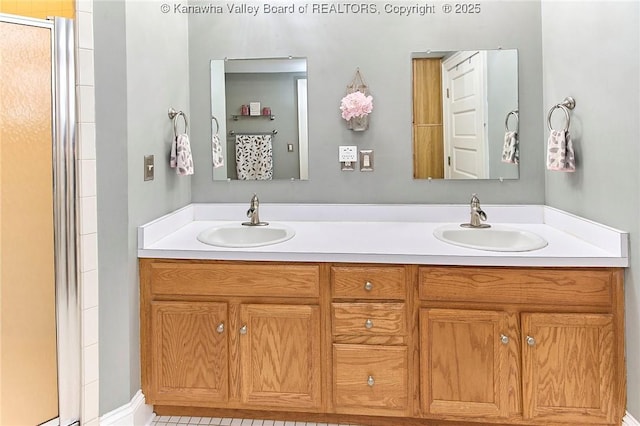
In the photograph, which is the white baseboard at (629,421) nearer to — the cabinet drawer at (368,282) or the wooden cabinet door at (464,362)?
the wooden cabinet door at (464,362)

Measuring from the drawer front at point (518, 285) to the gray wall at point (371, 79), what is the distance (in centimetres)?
75

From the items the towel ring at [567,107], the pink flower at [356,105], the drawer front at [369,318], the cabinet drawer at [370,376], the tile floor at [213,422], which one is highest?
the pink flower at [356,105]

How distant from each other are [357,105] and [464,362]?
1385 millimetres

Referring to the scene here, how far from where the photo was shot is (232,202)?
2.61 m

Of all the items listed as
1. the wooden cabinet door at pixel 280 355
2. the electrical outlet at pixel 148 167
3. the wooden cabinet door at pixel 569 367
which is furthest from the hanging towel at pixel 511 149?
the electrical outlet at pixel 148 167

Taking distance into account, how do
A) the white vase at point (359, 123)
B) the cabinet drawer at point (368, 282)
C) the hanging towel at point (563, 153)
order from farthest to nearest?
the white vase at point (359, 123) < the hanging towel at point (563, 153) < the cabinet drawer at point (368, 282)

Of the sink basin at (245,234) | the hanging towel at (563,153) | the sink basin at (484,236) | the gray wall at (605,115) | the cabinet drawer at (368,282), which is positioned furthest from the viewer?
the sink basin at (245,234)

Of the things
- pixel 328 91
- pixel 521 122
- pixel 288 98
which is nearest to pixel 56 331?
pixel 288 98

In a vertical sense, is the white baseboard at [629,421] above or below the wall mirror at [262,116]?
below

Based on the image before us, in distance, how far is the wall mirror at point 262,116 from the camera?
8.25 feet

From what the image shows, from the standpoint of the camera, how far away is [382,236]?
2.16 m

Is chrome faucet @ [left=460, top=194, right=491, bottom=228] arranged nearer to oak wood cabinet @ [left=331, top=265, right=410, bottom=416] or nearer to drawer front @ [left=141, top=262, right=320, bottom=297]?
oak wood cabinet @ [left=331, top=265, right=410, bottom=416]

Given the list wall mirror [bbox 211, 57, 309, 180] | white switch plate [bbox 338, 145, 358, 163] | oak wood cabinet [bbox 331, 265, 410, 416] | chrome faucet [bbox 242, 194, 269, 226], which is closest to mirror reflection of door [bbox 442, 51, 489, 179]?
white switch plate [bbox 338, 145, 358, 163]

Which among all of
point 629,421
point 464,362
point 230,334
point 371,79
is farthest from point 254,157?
point 629,421
